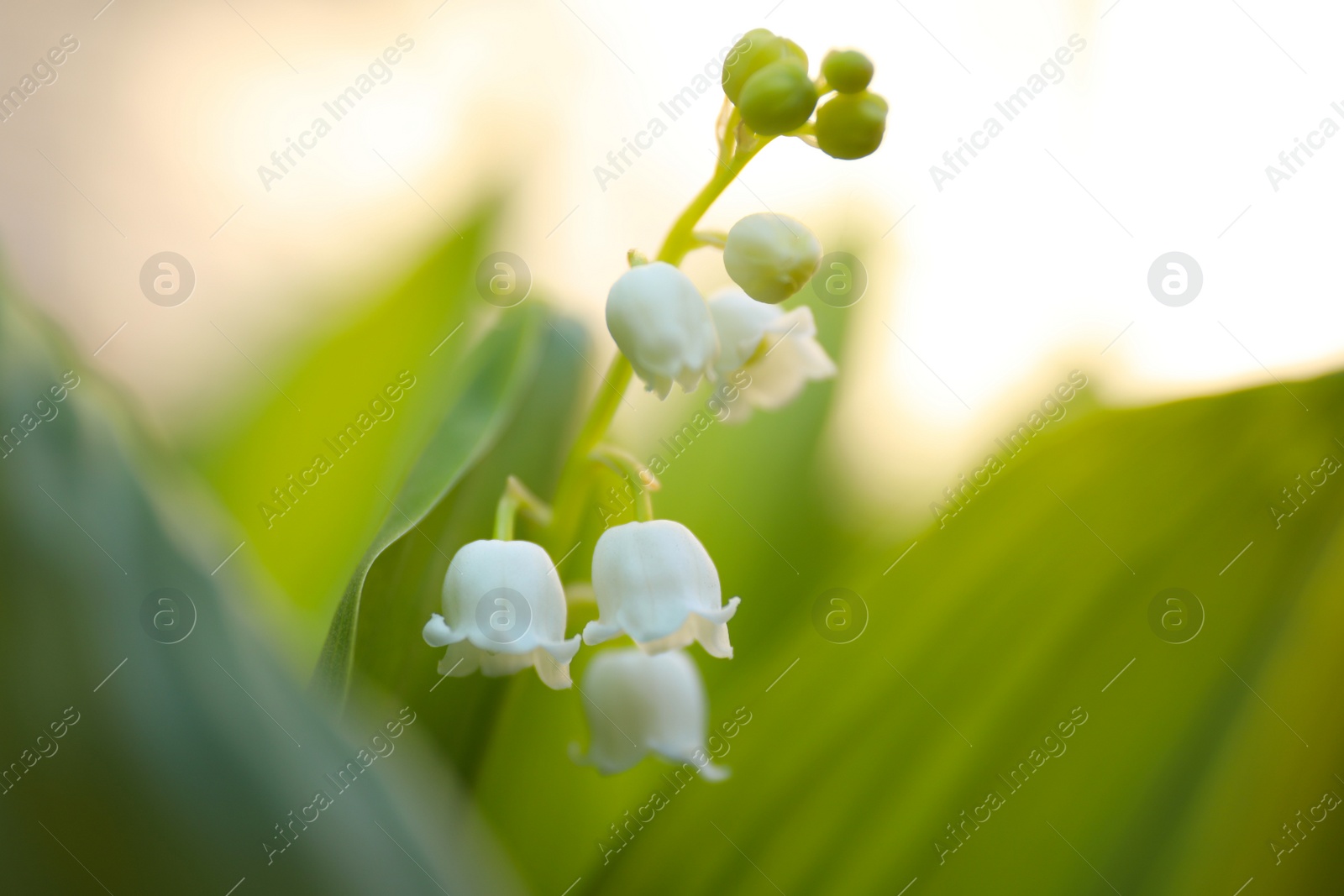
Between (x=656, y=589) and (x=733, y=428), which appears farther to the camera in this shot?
(x=733, y=428)

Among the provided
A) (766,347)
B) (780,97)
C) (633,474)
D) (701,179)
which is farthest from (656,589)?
(701,179)

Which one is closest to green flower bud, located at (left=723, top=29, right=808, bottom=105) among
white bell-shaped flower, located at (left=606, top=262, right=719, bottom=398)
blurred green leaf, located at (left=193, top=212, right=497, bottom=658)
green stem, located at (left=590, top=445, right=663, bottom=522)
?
white bell-shaped flower, located at (left=606, top=262, right=719, bottom=398)

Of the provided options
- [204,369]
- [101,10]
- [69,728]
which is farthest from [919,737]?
[101,10]

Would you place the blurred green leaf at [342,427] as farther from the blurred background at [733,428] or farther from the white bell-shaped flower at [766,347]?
the white bell-shaped flower at [766,347]

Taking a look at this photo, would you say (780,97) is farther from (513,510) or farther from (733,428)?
(733,428)

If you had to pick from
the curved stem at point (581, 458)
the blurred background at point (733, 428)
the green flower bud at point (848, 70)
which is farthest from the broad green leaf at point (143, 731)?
the green flower bud at point (848, 70)

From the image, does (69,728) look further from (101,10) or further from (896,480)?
(101,10)

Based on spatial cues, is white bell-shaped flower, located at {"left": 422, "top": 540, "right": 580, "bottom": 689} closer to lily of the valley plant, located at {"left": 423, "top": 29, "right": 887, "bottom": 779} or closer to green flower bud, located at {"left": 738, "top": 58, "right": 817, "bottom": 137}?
lily of the valley plant, located at {"left": 423, "top": 29, "right": 887, "bottom": 779}
